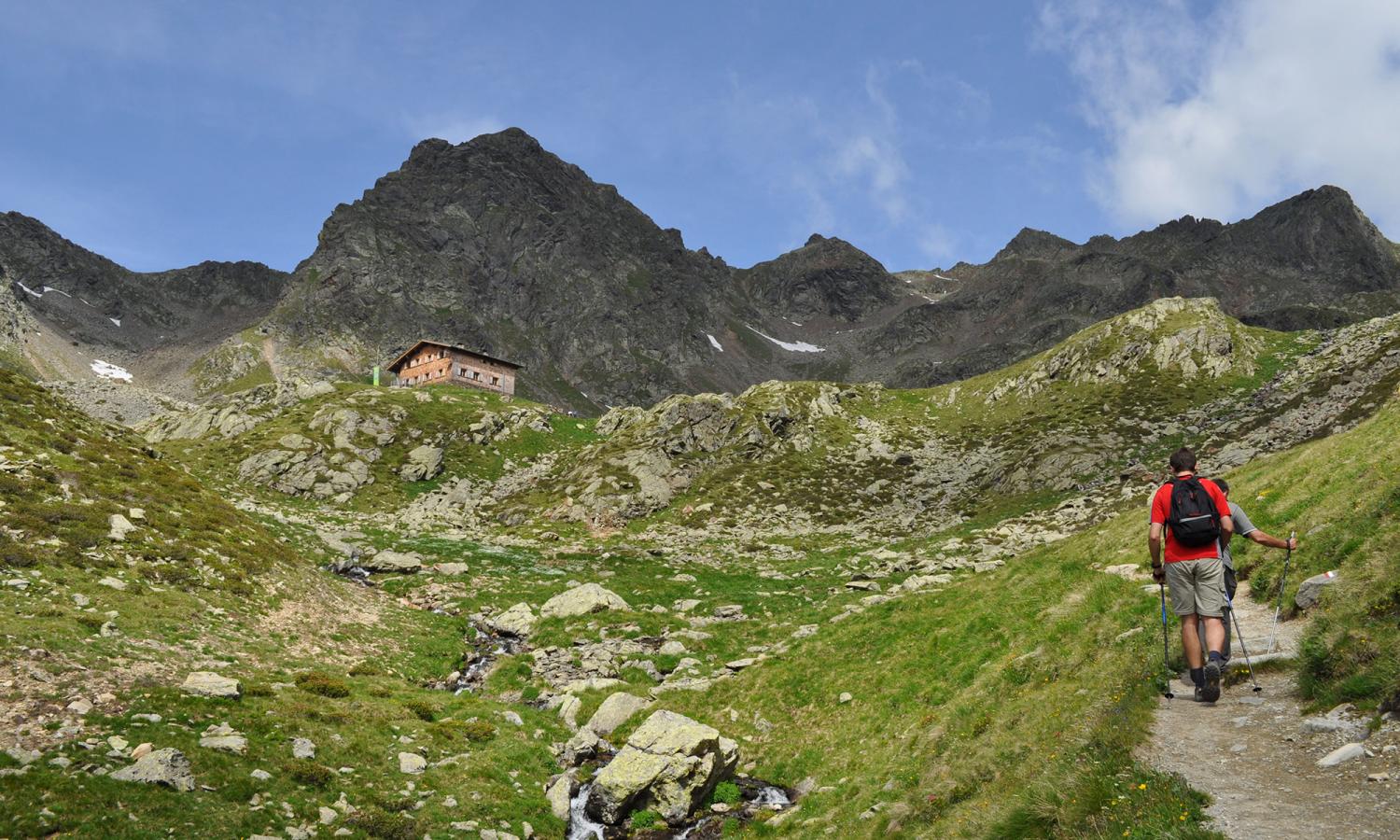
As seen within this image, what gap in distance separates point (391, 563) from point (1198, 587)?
43821 millimetres

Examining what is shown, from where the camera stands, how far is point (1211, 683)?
11508mm

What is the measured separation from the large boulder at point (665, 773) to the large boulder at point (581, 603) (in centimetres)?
1545

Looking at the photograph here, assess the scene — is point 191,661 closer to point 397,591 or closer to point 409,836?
point 409,836

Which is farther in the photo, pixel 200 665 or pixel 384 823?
pixel 200 665

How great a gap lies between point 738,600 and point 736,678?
40.2 ft

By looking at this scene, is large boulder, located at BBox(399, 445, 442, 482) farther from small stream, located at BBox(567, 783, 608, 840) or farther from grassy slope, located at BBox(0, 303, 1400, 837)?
small stream, located at BBox(567, 783, 608, 840)

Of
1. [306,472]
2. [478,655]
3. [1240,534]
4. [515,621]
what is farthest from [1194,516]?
[306,472]

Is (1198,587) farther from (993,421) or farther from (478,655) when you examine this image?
(993,421)

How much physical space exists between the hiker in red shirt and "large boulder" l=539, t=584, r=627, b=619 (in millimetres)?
28534

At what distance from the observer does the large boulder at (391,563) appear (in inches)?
1731

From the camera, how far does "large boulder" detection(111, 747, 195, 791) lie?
15.3 meters

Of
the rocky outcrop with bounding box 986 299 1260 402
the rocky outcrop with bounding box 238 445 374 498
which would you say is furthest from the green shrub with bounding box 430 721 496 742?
the rocky outcrop with bounding box 986 299 1260 402

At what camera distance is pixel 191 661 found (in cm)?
2195

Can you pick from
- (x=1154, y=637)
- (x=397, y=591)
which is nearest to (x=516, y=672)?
(x=397, y=591)
